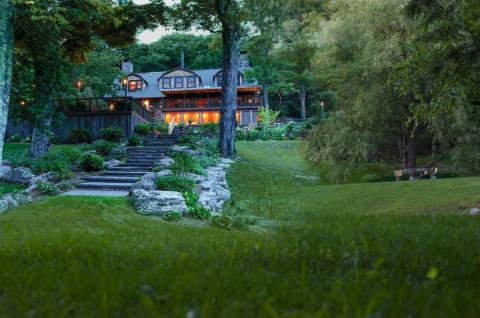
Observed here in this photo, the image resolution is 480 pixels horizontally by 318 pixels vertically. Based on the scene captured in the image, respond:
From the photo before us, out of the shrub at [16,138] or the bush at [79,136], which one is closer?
the bush at [79,136]

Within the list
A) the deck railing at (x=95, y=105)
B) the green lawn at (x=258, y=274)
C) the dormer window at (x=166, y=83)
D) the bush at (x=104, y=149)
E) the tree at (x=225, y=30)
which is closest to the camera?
the green lawn at (x=258, y=274)

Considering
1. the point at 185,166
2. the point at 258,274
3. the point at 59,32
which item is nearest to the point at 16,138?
the point at 59,32

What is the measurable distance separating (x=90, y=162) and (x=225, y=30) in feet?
30.1

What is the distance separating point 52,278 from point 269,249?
1911 mm

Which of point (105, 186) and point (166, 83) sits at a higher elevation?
point (166, 83)

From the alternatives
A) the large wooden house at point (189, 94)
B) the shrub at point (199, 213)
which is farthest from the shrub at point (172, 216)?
the large wooden house at point (189, 94)

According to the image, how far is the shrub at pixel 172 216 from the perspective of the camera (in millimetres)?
8734

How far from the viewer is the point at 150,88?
176 feet

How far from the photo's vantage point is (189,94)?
51.5 metres

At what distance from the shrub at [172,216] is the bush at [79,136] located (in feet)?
63.6

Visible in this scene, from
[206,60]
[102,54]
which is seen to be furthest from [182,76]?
[102,54]

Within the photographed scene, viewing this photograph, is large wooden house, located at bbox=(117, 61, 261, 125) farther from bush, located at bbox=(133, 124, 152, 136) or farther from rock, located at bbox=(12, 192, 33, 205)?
rock, located at bbox=(12, 192, 33, 205)

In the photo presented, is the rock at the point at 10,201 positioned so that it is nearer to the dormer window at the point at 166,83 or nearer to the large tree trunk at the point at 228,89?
the large tree trunk at the point at 228,89

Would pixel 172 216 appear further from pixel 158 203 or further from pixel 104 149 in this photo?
pixel 104 149
